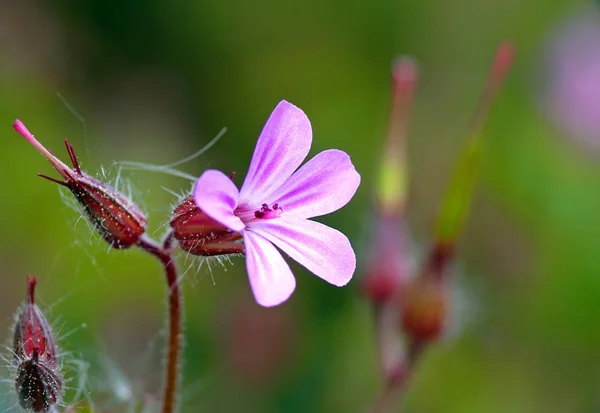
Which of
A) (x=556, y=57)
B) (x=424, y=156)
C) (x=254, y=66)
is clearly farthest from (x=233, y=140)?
(x=556, y=57)

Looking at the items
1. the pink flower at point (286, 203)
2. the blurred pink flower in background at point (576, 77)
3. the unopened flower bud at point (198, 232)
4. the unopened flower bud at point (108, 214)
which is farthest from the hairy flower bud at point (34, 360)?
the blurred pink flower in background at point (576, 77)

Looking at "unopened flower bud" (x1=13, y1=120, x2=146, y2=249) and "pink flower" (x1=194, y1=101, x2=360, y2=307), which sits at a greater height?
"unopened flower bud" (x1=13, y1=120, x2=146, y2=249)

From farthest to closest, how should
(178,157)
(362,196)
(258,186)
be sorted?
1. (178,157)
2. (362,196)
3. (258,186)

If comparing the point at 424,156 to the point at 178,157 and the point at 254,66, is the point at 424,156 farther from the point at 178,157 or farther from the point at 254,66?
the point at 178,157

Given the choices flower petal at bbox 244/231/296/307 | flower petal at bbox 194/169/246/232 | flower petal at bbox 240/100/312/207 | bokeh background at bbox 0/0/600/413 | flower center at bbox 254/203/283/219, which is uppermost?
bokeh background at bbox 0/0/600/413

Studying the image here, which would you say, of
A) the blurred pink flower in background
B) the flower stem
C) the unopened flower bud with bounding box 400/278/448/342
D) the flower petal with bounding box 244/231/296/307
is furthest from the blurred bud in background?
the blurred pink flower in background

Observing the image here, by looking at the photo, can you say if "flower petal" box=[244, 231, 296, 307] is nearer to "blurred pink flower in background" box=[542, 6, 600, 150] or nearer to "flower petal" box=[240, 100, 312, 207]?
"flower petal" box=[240, 100, 312, 207]

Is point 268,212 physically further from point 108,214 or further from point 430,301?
point 430,301
